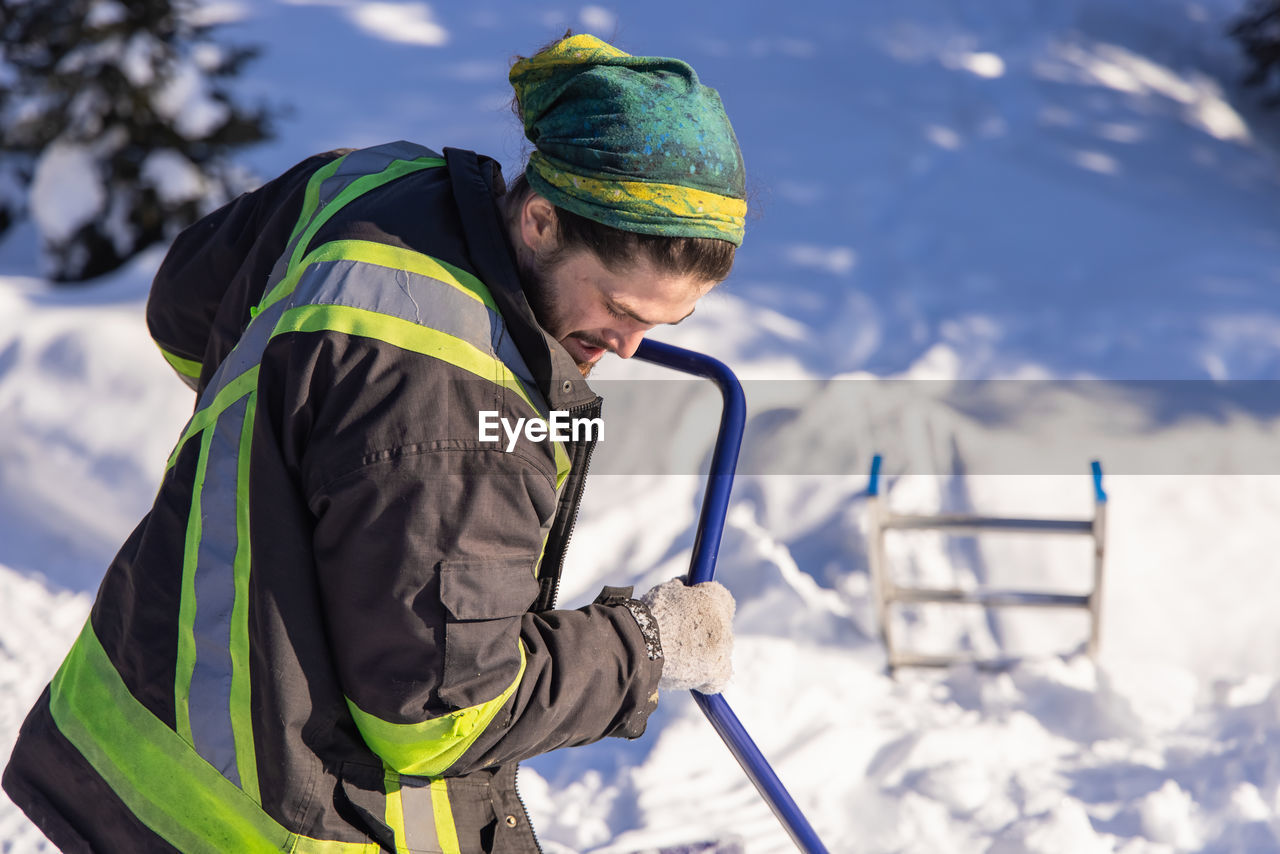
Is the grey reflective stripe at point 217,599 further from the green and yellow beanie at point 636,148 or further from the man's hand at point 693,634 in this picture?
the man's hand at point 693,634

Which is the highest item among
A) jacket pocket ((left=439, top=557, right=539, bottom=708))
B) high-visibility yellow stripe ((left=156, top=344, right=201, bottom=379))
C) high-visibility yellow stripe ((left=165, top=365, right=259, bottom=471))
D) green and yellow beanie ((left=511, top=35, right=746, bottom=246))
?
green and yellow beanie ((left=511, top=35, right=746, bottom=246))

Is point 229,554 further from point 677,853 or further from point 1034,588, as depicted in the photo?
point 1034,588

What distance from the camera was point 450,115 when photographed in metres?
6.95

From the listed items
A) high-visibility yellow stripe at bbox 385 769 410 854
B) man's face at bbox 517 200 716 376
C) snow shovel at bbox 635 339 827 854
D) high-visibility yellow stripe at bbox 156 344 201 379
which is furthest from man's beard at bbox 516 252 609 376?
high-visibility yellow stripe at bbox 156 344 201 379

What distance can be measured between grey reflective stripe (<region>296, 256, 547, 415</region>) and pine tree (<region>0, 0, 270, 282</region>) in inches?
193

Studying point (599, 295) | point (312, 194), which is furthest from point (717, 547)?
point (312, 194)

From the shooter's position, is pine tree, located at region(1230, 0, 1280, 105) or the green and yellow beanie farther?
pine tree, located at region(1230, 0, 1280, 105)

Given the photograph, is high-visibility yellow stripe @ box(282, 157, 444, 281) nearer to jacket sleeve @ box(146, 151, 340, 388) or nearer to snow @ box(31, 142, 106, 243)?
jacket sleeve @ box(146, 151, 340, 388)

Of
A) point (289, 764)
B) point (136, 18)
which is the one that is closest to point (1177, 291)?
point (289, 764)

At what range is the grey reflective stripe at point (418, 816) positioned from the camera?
138 centimetres

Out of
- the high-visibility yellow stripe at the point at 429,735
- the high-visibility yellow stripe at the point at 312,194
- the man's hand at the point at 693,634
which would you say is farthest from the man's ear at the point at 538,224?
the man's hand at the point at 693,634

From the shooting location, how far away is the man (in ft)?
3.87

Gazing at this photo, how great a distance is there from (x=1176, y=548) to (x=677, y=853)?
2.17 metres

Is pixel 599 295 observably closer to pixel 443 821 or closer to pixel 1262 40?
pixel 443 821
